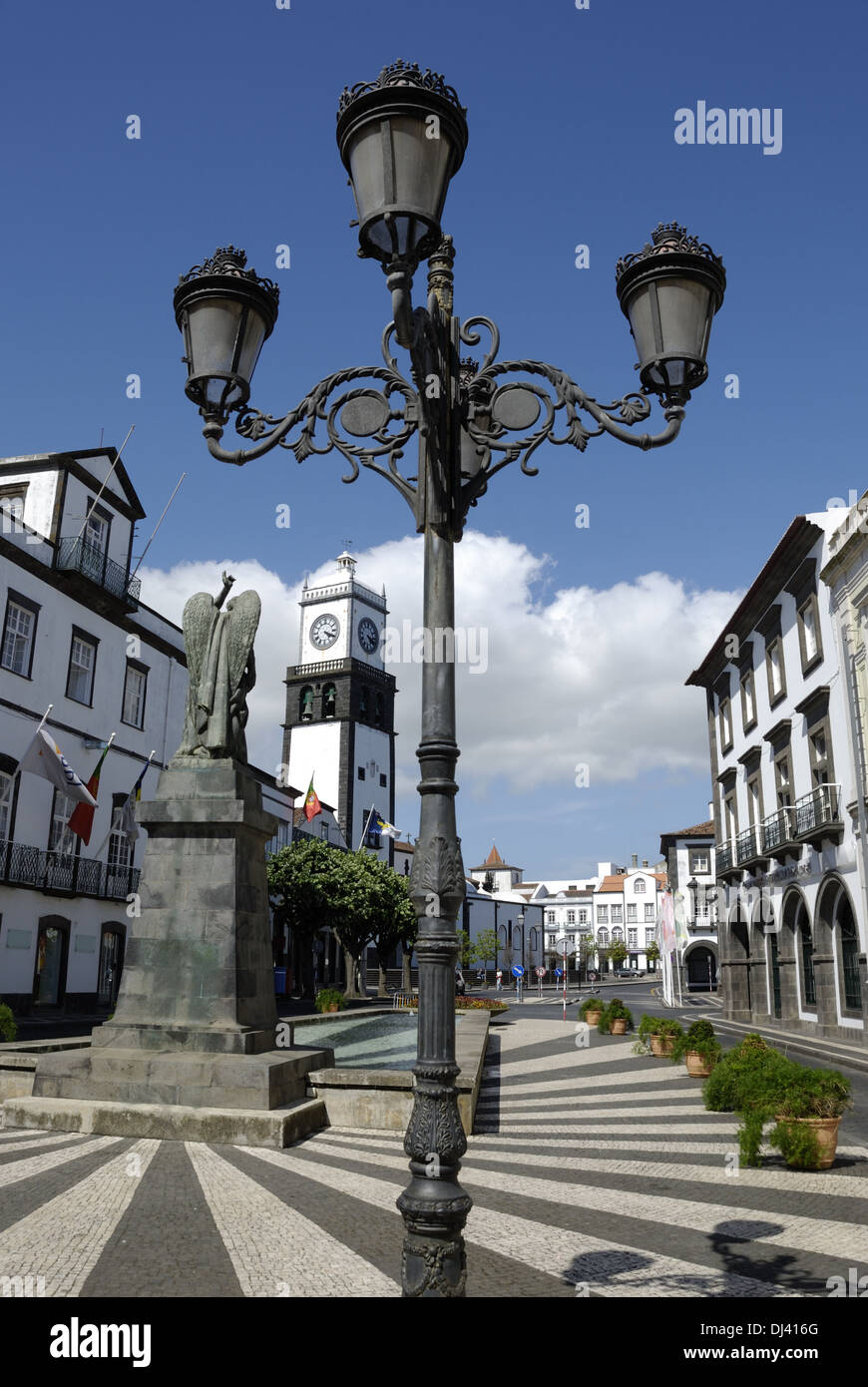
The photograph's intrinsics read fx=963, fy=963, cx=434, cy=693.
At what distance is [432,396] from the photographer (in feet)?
14.9

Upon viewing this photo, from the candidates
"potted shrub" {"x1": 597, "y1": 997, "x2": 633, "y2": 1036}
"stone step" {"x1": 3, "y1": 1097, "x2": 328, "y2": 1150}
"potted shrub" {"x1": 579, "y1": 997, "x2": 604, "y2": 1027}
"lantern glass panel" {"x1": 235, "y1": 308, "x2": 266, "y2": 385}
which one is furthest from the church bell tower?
"lantern glass panel" {"x1": 235, "y1": 308, "x2": 266, "y2": 385}

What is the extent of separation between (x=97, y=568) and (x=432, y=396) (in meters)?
25.9

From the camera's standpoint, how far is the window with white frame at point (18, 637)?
24656 millimetres

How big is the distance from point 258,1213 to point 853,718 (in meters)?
19.3

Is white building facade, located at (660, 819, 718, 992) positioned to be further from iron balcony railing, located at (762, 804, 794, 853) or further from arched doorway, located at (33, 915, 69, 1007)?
arched doorway, located at (33, 915, 69, 1007)

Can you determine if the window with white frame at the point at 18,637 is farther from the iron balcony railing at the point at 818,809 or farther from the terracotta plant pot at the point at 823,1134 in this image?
the terracotta plant pot at the point at 823,1134

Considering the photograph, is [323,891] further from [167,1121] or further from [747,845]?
[167,1121]

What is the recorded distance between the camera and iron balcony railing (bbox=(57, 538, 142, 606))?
2720cm

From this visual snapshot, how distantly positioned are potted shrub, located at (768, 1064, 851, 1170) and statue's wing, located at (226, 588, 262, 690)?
758 cm

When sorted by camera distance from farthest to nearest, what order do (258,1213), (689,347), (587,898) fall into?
1. (587,898)
2. (258,1213)
3. (689,347)

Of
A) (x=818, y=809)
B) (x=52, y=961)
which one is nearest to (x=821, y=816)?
(x=818, y=809)

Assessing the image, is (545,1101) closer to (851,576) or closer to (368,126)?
(368,126)

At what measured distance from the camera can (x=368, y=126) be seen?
414cm
